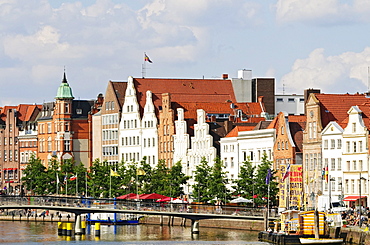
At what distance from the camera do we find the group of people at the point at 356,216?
109 metres

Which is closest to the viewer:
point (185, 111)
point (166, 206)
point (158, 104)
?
point (166, 206)

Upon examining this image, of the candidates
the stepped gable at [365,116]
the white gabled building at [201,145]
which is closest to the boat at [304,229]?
the stepped gable at [365,116]

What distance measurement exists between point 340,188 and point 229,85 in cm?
6472

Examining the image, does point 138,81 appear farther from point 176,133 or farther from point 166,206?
point 166,206

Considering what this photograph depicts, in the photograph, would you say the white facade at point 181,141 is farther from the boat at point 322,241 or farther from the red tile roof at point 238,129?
the boat at point 322,241

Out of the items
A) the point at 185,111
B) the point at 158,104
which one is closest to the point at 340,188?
the point at 185,111

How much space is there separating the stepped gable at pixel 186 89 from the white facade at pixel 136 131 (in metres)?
1.47

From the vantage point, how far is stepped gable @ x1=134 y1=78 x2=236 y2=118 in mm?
190125

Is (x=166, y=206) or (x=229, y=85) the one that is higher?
(x=229, y=85)

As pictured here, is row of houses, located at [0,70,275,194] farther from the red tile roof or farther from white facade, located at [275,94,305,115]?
the red tile roof

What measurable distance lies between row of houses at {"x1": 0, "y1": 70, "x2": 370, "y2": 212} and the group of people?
82.3 inches

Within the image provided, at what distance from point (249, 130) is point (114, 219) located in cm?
2024

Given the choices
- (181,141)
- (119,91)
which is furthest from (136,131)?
(181,141)

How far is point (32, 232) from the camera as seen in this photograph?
13862 cm
